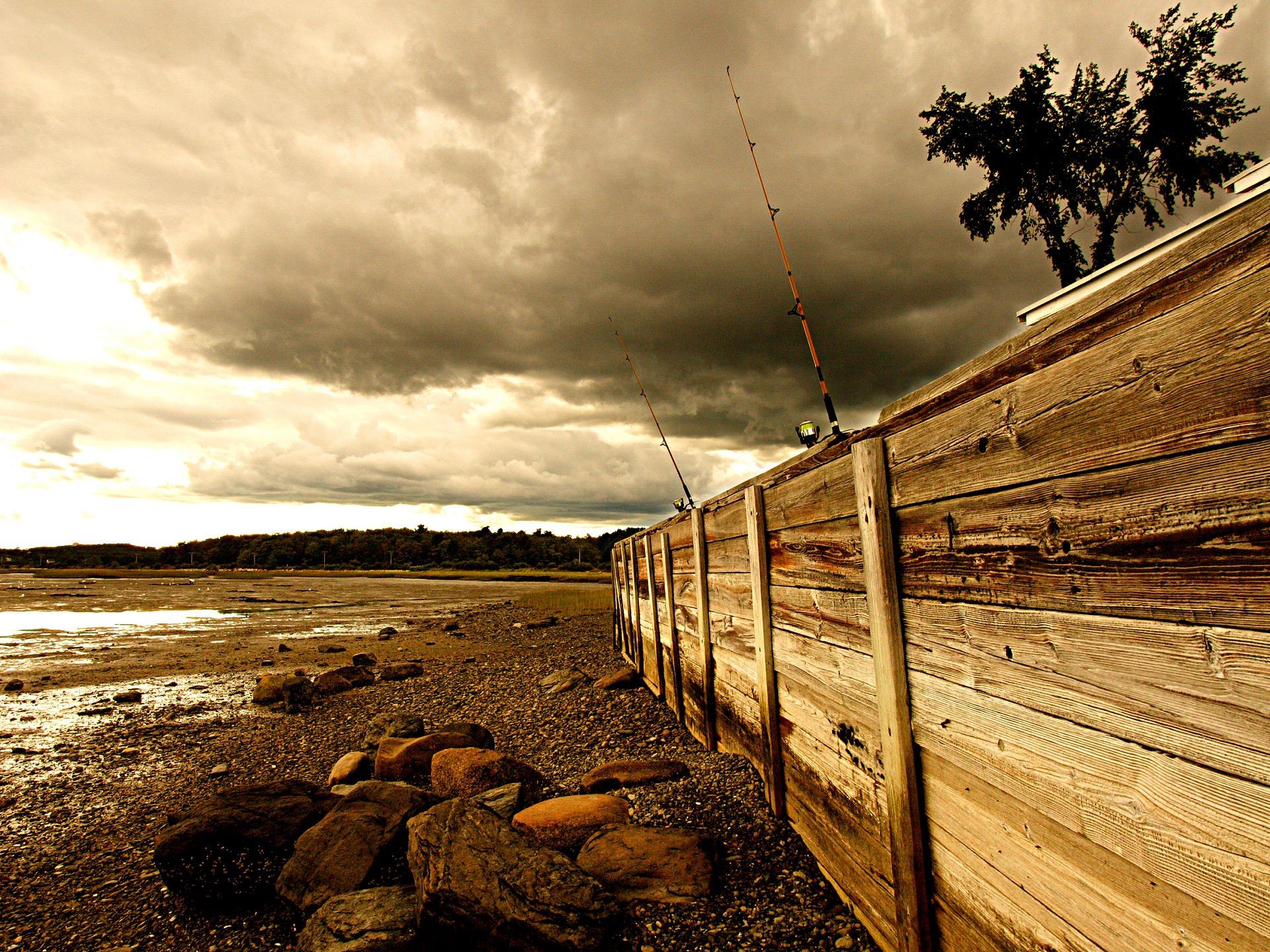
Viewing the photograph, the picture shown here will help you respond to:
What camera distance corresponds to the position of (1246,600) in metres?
1.36

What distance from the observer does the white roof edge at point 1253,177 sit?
3.86m

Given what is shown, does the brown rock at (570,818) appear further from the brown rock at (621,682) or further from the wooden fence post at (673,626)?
the brown rock at (621,682)

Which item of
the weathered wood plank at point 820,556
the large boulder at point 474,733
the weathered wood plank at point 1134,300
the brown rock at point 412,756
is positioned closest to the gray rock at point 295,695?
the brown rock at point 412,756

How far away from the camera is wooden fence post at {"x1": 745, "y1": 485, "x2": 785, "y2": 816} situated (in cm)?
431

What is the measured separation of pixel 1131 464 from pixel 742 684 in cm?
394

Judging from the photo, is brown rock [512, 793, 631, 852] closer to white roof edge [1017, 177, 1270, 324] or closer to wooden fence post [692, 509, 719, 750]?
wooden fence post [692, 509, 719, 750]

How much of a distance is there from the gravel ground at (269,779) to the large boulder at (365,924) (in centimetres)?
66

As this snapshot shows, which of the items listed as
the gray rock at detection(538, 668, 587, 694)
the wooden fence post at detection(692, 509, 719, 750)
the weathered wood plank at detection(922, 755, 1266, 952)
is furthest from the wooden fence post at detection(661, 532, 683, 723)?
the weathered wood plank at detection(922, 755, 1266, 952)

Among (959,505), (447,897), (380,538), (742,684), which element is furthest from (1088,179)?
(380,538)

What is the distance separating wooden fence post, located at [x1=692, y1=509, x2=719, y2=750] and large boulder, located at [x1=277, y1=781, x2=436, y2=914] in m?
2.52

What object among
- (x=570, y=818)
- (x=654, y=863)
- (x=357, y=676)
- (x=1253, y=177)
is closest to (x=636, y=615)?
(x=357, y=676)

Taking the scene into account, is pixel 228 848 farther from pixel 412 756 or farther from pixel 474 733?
pixel 474 733

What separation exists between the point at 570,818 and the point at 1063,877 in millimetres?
3525

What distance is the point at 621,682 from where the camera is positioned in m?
10.5
